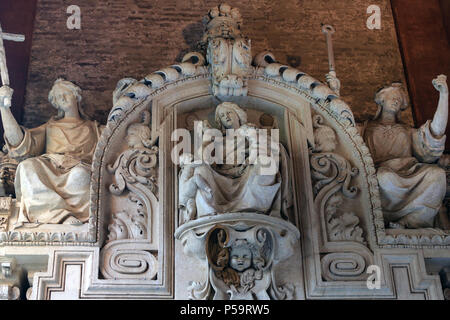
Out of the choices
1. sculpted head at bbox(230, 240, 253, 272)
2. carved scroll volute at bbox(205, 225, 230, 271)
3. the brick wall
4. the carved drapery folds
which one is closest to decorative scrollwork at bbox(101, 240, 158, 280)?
the carved drapery folds

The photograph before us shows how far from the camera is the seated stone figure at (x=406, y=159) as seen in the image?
691 cm

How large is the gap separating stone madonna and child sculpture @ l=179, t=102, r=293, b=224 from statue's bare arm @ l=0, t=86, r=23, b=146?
1.39 metres

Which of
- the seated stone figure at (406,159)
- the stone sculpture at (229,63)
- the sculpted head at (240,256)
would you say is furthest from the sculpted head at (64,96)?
the seated stone figure at (406,159)

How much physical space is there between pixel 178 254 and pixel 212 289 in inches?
15.8

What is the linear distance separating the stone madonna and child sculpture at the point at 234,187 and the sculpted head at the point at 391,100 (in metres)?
1.25

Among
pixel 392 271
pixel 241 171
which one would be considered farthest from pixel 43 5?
pixel 392 271

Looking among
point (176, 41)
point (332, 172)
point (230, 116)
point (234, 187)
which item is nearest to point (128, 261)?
point (234, 187)

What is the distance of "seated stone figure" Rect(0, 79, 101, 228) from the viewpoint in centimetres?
664

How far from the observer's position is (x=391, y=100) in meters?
7.55

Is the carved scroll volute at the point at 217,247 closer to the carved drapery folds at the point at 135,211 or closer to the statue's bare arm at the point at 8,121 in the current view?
the carved drapery folds at the point at 135,211

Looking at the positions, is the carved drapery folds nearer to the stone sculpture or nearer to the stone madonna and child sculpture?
the stone madonna and child sculpture

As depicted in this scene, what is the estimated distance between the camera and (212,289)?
21.0 feet

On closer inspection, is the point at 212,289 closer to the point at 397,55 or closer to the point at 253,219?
the point at 253,219

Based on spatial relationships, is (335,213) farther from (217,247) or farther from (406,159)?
(217,247)
